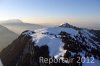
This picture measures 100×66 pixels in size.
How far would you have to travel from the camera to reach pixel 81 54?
156 metres

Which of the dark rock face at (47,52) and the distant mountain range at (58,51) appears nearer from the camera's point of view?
the distant mountain range at (58,51)

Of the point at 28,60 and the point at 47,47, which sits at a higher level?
the point at 47,47

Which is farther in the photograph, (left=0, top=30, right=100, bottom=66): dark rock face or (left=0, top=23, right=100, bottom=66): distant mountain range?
(left=0, top=30, right=100, bottom=66): dark rock face

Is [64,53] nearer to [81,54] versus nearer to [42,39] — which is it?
[81,54]

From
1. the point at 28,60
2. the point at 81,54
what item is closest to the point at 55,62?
the point at 81,54

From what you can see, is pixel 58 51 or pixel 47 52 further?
pixel 47 52

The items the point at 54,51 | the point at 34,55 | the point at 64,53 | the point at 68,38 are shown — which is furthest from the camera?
the point at 68,38

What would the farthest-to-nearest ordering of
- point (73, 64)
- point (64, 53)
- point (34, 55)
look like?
point (34, 55)
point (64, 53)
point (73, 64)

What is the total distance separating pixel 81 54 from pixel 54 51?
65.2 feet

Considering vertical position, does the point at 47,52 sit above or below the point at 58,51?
below

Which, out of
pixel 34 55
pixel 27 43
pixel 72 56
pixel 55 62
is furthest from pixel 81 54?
pixel 27 43

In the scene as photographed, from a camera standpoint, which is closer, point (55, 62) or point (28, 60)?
point (55, 62)

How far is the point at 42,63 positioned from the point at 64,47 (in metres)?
22.0

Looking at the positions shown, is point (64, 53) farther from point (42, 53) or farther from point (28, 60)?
point (28, 60)
